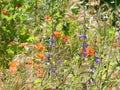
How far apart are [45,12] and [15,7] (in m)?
0.74

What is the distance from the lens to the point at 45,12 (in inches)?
189

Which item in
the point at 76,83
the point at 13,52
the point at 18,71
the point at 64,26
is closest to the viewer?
the point at 76,83

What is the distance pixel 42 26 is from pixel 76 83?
1778 mm

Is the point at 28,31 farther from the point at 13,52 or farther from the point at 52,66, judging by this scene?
the point at 52,66

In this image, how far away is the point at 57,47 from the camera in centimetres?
386

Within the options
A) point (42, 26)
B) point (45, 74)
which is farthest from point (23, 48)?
point (45, 74)

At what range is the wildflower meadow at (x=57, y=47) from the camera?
2746 millimetres

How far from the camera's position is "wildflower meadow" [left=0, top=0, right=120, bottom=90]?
275 cm

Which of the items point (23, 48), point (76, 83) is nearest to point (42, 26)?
point (23, 48)

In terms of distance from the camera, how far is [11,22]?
399cm

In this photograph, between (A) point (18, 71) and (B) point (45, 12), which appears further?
(B) point (45, 12)

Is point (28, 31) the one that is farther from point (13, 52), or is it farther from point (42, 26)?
point (13, 52)

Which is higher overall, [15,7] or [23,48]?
[15,7]

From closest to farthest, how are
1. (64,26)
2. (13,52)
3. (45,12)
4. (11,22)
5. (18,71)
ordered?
(18,71) → (13,52) → (11,22) → (64,26) → (45,12)
